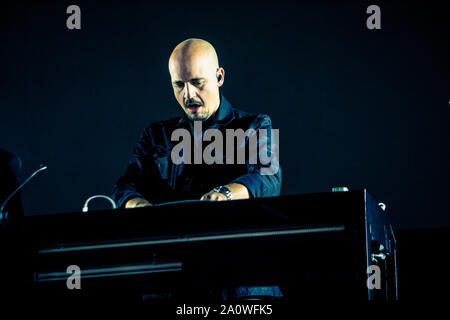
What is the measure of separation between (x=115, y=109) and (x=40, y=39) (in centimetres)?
60

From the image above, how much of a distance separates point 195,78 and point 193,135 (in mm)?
241

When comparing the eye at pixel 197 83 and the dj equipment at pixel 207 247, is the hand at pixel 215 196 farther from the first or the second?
the eye at pixel 197 83

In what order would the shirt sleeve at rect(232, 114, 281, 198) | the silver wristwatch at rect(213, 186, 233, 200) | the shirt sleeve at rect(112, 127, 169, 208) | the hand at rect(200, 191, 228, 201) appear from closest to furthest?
the hand at rect(200, 191, 228, 201)
the silver wristwatch at rect(213, 186, 233, 200)
the shirt sleeve at rect(232, 114, 281, 198)
the shirt sleeve at rect(112, 127, 169, 208)

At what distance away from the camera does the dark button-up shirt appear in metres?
2.38

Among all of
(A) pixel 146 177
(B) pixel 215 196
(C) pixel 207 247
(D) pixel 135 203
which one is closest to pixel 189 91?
(A) pixel 146 177

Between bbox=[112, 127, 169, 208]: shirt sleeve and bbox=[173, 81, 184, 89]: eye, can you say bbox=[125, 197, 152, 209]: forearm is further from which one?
bbox=[173, 81, 184, 89]: eye

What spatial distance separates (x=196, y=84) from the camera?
2551 millimetres

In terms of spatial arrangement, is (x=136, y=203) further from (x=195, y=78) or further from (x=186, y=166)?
(x=195, y=78)

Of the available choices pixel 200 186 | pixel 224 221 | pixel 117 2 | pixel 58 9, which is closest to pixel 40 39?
pixel 58 9

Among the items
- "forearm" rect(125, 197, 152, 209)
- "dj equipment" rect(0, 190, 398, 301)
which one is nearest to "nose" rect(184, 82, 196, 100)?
"forearm" rect(125, 197, 152, 209)

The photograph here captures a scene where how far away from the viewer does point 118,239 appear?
5.35ft

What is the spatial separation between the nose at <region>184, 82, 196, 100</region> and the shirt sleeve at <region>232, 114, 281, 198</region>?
264 mm

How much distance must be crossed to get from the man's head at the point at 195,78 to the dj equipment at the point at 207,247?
1.00 m

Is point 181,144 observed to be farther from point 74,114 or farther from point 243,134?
point 74,114
